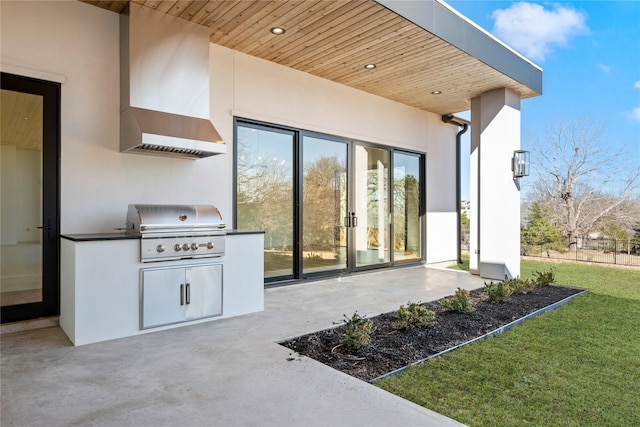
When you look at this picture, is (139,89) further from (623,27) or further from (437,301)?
(623,27)

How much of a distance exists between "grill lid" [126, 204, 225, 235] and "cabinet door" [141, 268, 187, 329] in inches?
15.8

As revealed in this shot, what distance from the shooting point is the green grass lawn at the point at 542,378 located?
208 cm

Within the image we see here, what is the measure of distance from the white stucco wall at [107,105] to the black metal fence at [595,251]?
24.3ft

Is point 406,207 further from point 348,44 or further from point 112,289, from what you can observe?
point 112,289

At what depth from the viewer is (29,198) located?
372cm

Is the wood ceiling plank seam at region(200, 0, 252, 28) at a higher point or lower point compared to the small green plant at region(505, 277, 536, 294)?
higher

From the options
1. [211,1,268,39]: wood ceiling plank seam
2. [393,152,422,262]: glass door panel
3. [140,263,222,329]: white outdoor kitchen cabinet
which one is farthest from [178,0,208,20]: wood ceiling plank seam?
[393,152,422,262]: glass door panel

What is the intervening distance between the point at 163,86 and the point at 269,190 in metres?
2.06

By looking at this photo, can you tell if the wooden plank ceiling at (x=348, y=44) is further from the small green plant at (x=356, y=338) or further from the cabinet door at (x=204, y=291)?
the small green plant at (x=356, y=338)

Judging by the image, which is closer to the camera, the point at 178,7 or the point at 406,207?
the point at 178,7

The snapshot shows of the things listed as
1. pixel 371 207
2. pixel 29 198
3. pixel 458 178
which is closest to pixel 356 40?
pixel 371 207

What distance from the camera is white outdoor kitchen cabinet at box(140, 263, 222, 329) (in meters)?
3.51

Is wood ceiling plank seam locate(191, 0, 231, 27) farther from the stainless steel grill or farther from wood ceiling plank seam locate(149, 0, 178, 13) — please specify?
the stainless steel grill

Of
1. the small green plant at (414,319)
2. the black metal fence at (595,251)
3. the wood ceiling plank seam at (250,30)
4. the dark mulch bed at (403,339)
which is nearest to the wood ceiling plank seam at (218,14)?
the wood ceiling plank seam at (250,30)
